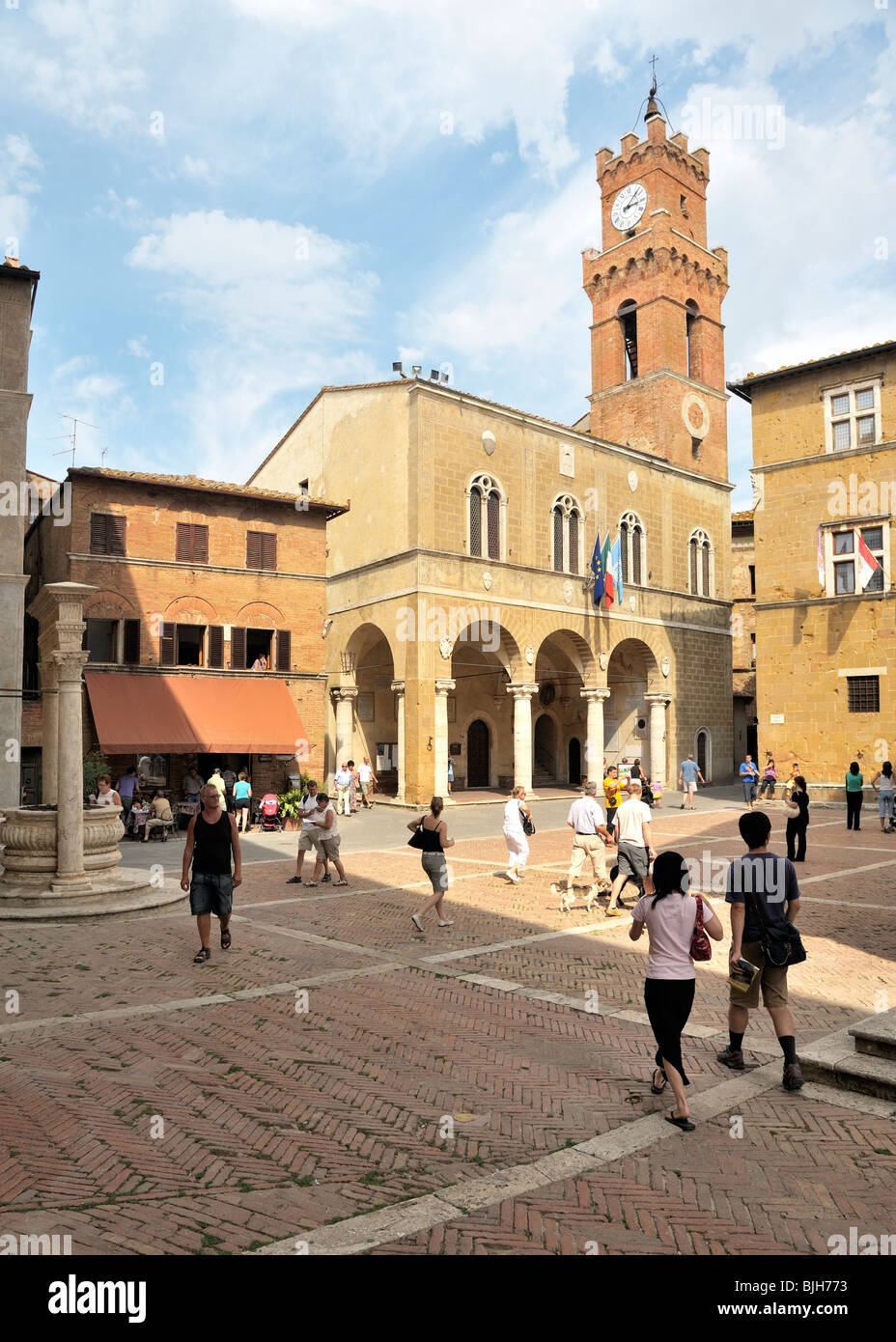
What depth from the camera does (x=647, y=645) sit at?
34.9 meters

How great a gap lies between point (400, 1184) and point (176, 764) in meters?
21.5

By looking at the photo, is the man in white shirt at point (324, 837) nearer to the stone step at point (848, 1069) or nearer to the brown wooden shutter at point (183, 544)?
the stone step at point (848, 1069)

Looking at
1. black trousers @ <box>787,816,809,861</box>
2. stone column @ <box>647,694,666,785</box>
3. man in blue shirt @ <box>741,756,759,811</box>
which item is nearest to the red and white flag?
man in blue shirt @ <box>741,756,759,811</box>

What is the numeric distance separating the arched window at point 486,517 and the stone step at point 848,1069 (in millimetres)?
23439

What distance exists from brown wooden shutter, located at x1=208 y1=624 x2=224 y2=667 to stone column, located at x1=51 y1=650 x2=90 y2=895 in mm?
13386

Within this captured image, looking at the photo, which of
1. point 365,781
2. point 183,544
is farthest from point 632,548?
point 183,544

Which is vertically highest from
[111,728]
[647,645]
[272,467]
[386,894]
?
[272,467]

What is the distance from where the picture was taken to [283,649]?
26.7 meters

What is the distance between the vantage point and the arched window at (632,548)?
34.5m

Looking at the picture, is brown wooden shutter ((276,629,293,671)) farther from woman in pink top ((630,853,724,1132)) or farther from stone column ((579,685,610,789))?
woman in pink top ((630,853,724,1132))

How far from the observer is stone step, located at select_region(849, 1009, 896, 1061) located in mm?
6098
